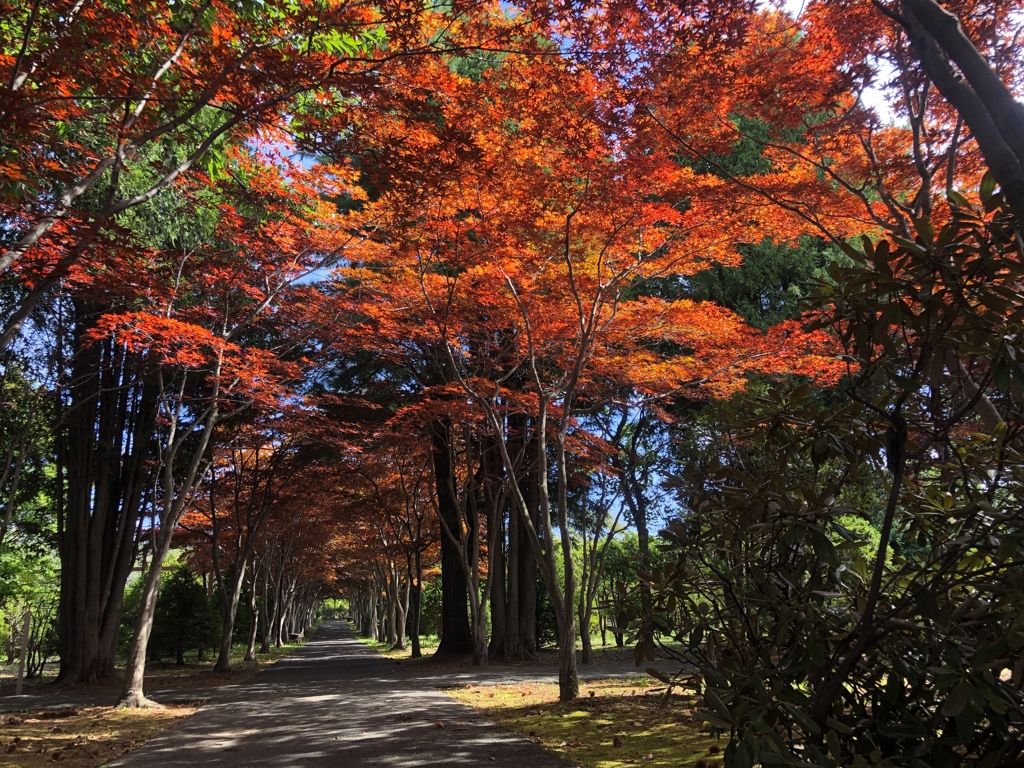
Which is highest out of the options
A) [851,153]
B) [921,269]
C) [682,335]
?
[851,153]

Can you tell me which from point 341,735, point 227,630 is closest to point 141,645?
point 341,735

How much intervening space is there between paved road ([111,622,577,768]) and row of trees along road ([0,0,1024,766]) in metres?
1.63

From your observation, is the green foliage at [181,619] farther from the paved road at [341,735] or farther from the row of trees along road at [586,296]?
the paved road at [341,735]

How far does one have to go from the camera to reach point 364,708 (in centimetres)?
802

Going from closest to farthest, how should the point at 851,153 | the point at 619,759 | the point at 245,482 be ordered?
the point at 619,759 → the point at 851,153 → the point at 245,482

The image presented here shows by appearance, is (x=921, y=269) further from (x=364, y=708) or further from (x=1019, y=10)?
(x=364, y=708)

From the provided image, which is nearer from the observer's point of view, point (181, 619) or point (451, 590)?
point (451, 590)

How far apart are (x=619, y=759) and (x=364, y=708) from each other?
421 centimetres

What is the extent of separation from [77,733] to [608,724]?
520cm

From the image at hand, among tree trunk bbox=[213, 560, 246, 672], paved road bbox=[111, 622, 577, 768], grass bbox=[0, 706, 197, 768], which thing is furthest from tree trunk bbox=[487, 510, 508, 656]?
grass bbox=[0, 706, 197, 768]

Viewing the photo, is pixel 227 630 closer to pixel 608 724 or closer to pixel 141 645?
pixel 141 645

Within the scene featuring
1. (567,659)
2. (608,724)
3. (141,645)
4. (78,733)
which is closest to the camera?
(608,724)

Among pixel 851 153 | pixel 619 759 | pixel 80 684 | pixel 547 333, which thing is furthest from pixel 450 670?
pixel 851 153

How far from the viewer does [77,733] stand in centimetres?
673
